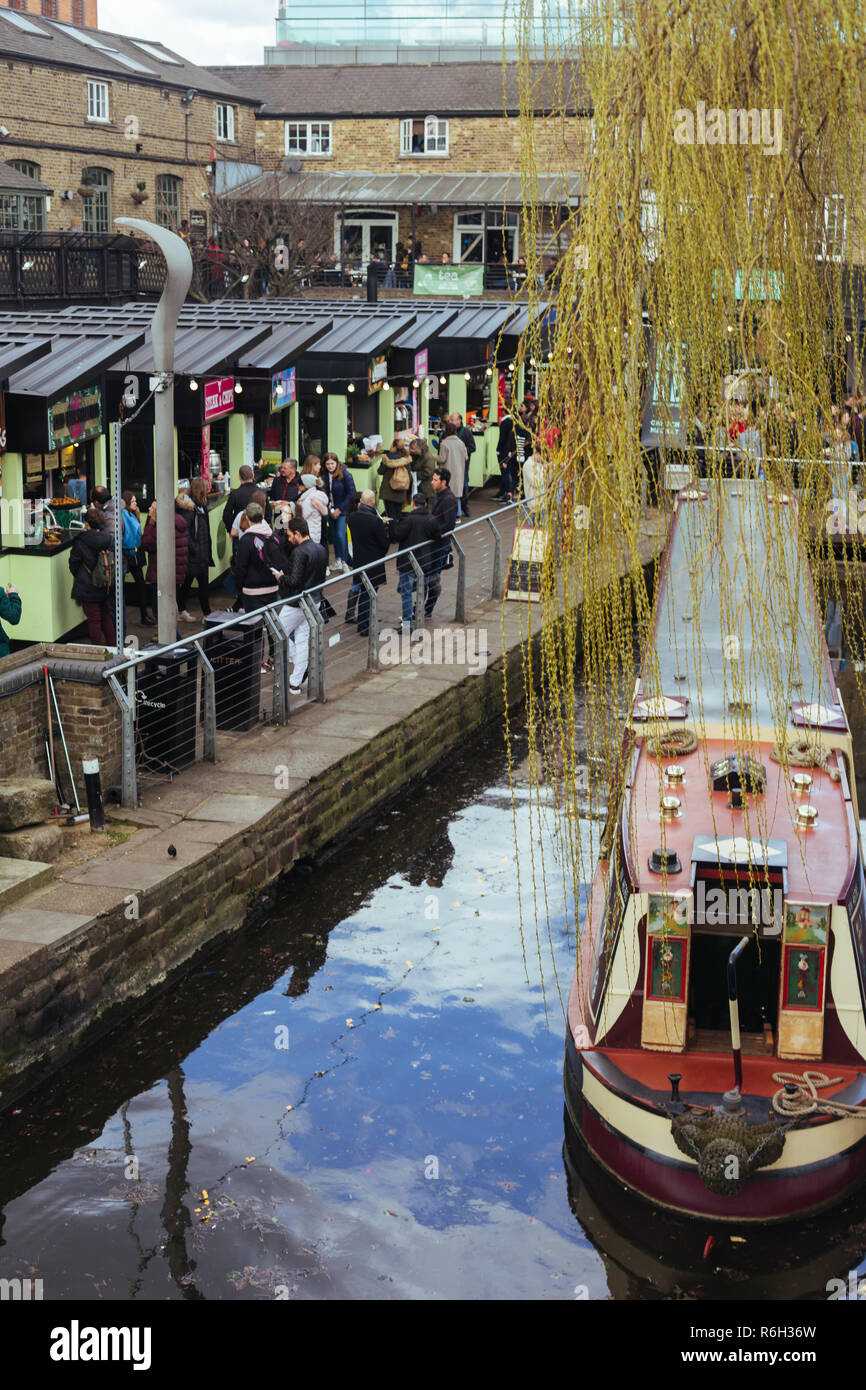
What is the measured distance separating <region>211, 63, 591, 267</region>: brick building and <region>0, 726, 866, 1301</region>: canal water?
138 ft

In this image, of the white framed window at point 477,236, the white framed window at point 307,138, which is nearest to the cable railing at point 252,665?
the white framed window at point 477,236

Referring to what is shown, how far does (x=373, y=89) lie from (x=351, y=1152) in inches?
1970

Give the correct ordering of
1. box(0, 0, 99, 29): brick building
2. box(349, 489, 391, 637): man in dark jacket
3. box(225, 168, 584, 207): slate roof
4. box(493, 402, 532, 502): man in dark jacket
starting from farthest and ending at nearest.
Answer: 1. box(0, 0, 99, 29): brick building
2. box(225, 168, 584, 207): slate roof
3. box(493, 402, 532, 502): man in dark jacket
4. box(349, 489, 391, 637): man in dark jacket

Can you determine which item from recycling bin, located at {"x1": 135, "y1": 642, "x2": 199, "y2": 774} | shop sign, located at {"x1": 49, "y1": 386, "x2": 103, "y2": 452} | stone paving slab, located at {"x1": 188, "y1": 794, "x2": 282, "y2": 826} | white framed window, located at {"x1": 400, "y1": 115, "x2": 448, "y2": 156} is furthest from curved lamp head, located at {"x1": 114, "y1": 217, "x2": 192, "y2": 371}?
white framed window, located at {"x1": 400, "y1": 115, "x2": 448, "y2": 156}

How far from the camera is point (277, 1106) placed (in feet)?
29.8

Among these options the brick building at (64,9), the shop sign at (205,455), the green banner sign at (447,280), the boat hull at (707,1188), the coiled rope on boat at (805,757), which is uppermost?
A: the brick building at (64,9)

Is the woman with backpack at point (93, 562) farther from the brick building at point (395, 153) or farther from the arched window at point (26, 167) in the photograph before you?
the brick building at point (395, 153)

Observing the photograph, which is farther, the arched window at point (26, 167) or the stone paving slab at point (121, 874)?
the arched window at point (26, 167)

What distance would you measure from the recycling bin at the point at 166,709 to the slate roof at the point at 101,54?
103ft

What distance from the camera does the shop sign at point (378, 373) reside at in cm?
2328

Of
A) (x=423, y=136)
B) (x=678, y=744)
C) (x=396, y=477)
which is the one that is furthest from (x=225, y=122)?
(x=678, y=744)

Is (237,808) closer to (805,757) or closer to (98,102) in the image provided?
(805,757)

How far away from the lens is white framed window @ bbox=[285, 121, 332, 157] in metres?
51.5

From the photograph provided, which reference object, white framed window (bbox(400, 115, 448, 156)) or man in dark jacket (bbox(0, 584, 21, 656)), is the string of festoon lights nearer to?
man in dark jacket (bbox(0, 584, 21, 656))
